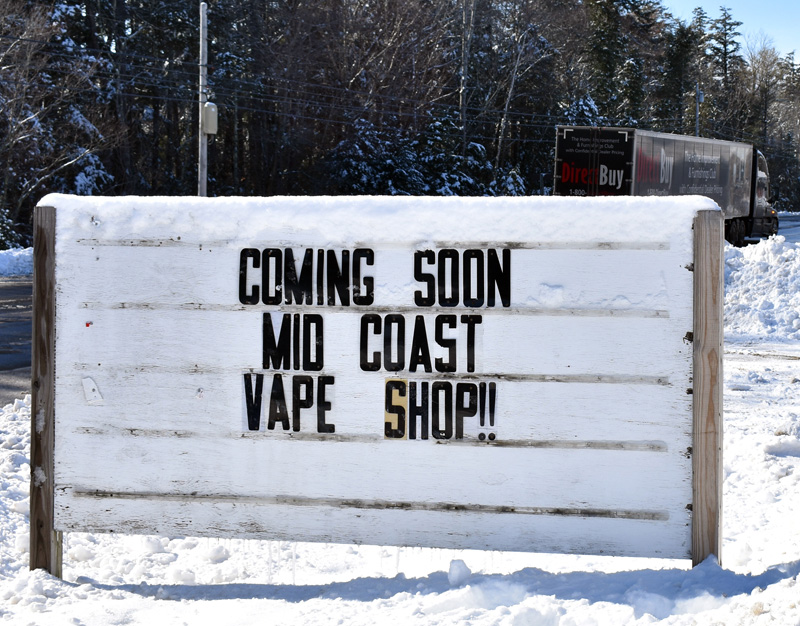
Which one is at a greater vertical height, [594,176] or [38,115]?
[38,115]

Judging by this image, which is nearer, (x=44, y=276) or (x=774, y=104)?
(x=44, y=276)

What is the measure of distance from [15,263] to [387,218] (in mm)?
22333

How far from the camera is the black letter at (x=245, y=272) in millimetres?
3744

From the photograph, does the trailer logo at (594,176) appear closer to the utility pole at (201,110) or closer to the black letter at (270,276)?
the utility pole at (201,110)

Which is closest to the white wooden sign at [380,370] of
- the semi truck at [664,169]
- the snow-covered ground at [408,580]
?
the snow-covered ground at [408,580]

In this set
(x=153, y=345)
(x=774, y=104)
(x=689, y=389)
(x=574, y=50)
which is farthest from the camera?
(x=774, y=104)

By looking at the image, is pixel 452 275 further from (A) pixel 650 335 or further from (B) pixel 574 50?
(B) pixel 574 50

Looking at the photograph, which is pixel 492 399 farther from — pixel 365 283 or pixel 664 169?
pixel 664 169

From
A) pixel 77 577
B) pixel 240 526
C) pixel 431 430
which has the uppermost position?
pixel 431 430

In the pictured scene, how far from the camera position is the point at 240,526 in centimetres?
379

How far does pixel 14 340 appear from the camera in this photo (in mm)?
12328

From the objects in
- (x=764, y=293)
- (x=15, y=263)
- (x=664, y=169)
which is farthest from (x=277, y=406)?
(x=664, y=169)

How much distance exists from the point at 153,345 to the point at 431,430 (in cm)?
127

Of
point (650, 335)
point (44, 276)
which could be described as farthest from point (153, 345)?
point (650, 335)
